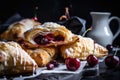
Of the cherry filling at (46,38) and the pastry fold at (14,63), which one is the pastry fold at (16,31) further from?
the pastry fold at (14,63)

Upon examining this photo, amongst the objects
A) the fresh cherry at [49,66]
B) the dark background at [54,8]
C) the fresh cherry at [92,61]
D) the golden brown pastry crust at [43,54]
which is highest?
the dark background at [54,8]

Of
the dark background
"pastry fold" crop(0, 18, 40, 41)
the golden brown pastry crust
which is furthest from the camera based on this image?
the dark background

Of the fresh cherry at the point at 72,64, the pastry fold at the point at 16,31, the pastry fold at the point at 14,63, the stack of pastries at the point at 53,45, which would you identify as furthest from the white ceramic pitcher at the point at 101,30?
the pastry fold at the point at 14,63

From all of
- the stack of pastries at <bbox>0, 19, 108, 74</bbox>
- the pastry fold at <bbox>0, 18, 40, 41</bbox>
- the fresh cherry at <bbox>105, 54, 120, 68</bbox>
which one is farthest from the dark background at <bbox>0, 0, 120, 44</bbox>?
the fresh cherry at <bbox>105, 54, 120, 68</bbox>

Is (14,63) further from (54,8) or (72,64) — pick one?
(54,8)

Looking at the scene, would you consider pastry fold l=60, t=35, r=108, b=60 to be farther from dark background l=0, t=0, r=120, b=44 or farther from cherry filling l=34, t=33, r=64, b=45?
dark background l=0, t=0, r=120, b=44

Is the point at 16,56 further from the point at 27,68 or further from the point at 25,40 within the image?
the point at 25,40

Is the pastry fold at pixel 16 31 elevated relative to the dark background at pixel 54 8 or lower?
lower
